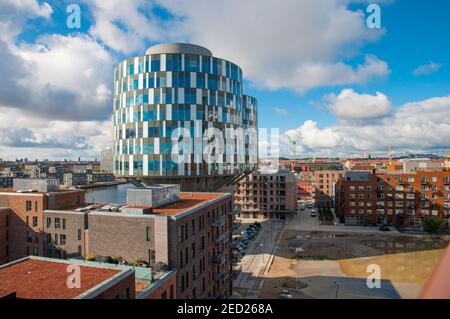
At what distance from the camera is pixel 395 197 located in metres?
80.2

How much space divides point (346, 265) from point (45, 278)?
161 ft

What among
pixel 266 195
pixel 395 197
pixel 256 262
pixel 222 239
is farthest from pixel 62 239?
pixel 395 197

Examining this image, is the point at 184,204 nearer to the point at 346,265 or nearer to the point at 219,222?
the point at 219,222

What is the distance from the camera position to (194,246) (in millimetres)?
32031

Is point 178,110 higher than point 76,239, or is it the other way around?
point 178,110

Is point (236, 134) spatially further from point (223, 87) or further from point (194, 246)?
point (194, 246)

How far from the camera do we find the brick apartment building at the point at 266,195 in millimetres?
90188

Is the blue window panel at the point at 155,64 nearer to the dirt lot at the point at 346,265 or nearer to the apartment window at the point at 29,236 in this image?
the apartment window at the point at 29,236

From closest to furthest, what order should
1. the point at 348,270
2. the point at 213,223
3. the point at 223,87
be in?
the point at 213,223
the point at 348,270
the point at 223,87

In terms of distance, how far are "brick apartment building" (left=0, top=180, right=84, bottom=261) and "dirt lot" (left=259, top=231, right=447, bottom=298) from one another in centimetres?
3013

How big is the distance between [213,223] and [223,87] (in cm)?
2898
